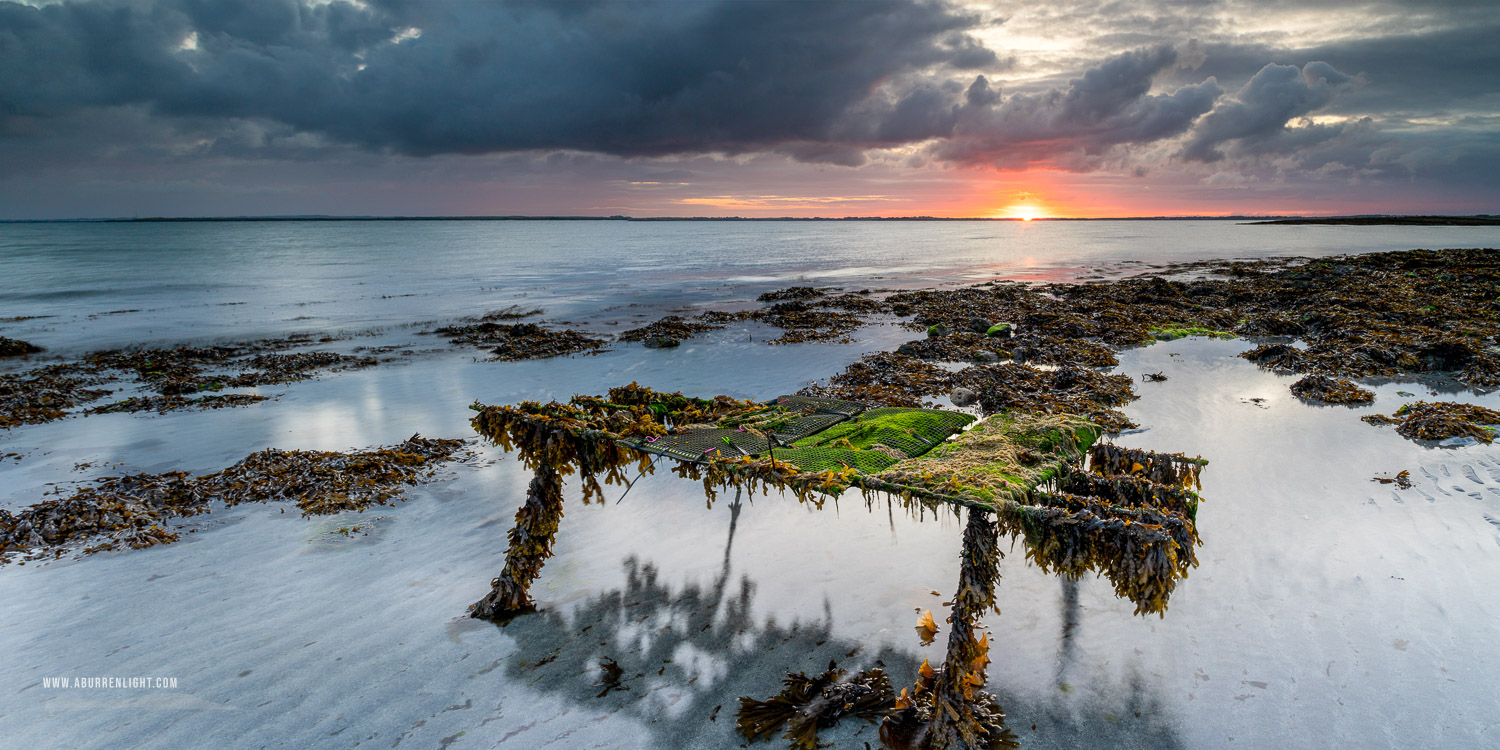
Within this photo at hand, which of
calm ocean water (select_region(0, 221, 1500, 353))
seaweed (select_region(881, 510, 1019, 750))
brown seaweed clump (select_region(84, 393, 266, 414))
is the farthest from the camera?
calm ocean water (select_region(0, 221, 1500, 353))

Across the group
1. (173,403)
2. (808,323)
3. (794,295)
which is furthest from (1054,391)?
(794,295)

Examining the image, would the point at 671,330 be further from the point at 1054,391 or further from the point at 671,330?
the point at 1054,391

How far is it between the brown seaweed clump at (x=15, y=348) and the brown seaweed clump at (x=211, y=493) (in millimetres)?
16628

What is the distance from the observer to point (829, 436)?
607 cm

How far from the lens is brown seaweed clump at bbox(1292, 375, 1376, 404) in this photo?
11.0m

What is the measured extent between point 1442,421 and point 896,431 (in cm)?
932

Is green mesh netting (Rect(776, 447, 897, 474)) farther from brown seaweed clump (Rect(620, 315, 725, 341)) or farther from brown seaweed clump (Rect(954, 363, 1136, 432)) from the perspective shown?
brown seaweed clump (Rect(620, 315, 725, 341))

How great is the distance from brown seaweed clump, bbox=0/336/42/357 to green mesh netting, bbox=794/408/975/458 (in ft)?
86.6

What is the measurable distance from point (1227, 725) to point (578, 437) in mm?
5587

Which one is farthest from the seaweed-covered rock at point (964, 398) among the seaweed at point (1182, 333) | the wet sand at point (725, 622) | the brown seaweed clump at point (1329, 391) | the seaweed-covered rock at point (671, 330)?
the seaweed-covered rock at point (671, 330)

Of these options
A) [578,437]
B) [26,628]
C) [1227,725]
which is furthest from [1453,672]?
[26,628]

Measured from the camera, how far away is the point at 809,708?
4.57 m

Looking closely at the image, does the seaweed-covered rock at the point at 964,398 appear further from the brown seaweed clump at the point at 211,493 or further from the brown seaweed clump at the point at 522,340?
the brown seaweed clump at the point at 522,340

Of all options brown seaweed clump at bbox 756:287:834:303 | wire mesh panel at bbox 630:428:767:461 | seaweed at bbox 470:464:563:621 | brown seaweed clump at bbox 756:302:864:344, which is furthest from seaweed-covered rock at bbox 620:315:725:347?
wire mesh panel at bbox 630:428:767:461
